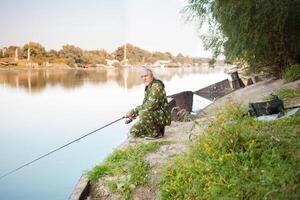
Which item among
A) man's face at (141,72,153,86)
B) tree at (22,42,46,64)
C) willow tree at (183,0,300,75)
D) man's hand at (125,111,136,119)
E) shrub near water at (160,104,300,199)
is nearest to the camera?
shrub near water at (160,104,300,199)

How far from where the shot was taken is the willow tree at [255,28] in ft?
39.2

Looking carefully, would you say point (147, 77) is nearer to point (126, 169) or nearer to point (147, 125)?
point (147, 125)

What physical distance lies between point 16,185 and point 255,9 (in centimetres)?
950

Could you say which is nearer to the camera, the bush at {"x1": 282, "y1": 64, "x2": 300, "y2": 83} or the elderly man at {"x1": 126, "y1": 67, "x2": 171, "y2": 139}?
the elderly man at {"x1": 126, "y1": 67, "x2": 171, "y2": 139}

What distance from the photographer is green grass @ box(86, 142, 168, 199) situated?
15.9 ft

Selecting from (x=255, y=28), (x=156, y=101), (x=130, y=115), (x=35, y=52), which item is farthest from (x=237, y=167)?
(x=35, y=52)

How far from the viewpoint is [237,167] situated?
3.84 metres

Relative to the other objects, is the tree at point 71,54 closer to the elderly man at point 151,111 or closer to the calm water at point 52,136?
the calm water at point 52,136

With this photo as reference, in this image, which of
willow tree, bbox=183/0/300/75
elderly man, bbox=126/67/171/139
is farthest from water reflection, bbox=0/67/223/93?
elderly man, bbox=126/67/171/139

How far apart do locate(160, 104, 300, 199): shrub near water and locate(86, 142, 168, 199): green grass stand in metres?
0.42

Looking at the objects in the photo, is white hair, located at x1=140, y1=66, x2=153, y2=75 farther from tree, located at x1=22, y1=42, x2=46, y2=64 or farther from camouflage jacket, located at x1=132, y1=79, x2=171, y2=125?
tree, located at x1=22, y1=42, x2=46, y2=64

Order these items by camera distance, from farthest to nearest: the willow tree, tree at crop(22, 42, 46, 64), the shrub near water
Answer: tree at crop(22, 42, 46, 64), the willow tree, the shrub near water

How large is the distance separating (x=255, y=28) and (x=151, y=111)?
7.31 meters

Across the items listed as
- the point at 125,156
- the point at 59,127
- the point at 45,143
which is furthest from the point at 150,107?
the point at 59,127
